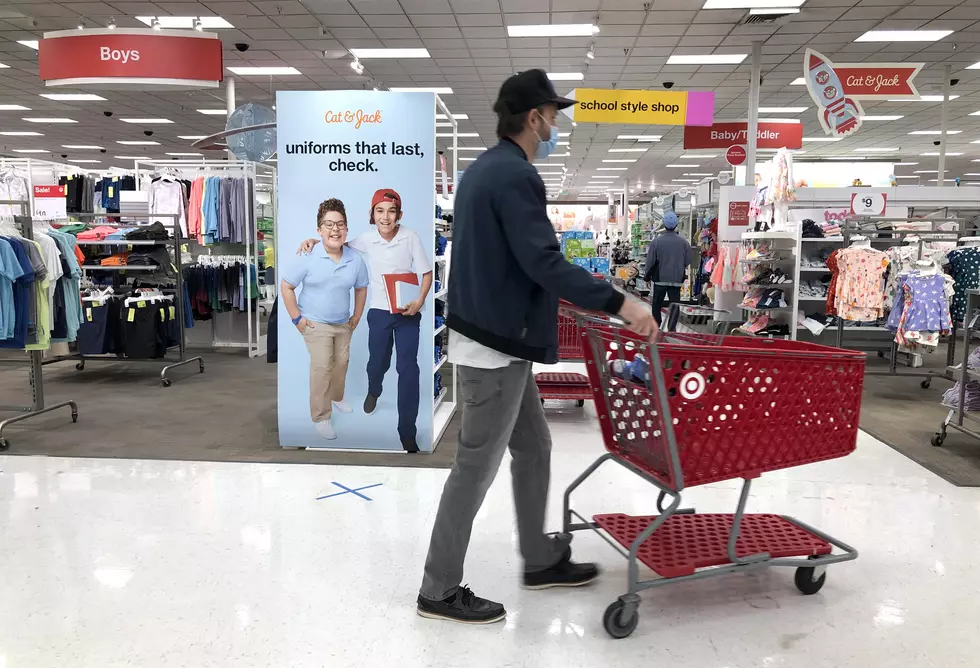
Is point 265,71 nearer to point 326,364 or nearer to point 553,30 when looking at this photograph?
point 553,30

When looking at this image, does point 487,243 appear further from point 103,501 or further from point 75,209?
point 75,209

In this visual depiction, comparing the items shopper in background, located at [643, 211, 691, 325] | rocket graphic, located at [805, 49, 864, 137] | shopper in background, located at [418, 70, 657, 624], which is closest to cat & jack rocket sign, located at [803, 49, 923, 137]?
rocket graphic, located at [805, 49, 864, 137]

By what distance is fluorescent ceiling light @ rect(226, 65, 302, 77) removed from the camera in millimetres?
12195

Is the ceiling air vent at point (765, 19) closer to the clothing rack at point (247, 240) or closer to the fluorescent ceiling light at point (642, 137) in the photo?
the clothing rack at point (247, 240)

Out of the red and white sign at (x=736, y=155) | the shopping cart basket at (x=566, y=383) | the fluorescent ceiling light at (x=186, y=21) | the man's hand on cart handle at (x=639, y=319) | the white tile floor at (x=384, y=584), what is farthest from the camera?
the red and white sign at (x=736, y=155)

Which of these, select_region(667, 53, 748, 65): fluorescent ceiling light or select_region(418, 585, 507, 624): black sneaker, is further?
select_region(667, 53, 748, 65): fluorescent ceiling light

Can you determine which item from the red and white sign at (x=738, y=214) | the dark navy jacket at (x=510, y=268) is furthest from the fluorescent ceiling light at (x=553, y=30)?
the dark navy jacket at (x=510, y=268)

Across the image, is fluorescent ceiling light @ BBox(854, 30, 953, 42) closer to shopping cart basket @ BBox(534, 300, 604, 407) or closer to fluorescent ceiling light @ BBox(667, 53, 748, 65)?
fluorescent ceiling light @ BBox(667, 53, 748, 65)

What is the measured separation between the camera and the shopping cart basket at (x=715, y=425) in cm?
235

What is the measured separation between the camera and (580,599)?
2615 mm

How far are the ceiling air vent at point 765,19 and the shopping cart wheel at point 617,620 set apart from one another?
28.8 ft

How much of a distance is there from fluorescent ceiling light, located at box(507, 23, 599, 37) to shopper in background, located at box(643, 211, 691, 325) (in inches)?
112

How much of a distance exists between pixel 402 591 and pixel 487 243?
4.47ft

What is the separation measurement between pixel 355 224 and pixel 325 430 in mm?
1314
